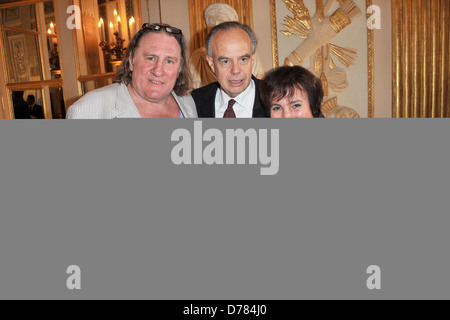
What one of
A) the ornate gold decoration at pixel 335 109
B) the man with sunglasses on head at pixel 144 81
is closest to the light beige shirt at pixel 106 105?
the man with sunglasses on head at pixel 144 81

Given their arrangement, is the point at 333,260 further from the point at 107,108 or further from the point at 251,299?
the point at 107,108

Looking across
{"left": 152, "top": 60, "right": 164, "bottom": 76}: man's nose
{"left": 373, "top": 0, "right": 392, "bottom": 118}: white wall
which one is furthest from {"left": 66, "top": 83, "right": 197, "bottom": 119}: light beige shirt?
{"left": 373, "top": 0, "right": 392, "bottom": 118}: white wall

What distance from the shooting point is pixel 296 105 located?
1333 millimetres

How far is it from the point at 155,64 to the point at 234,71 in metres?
0.38

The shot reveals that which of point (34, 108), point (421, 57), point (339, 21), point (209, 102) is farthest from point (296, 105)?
point (34, 108)

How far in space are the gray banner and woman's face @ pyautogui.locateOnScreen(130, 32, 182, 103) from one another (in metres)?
0.84

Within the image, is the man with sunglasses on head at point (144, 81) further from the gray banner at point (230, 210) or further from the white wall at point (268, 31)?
the white wall at point (268, 31)

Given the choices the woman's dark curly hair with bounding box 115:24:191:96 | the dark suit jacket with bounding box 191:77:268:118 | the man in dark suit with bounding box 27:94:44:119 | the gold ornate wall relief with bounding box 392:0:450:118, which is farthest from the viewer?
the man in dark suit with bounding box 27:94:44:119

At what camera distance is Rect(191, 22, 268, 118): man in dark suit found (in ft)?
5.31

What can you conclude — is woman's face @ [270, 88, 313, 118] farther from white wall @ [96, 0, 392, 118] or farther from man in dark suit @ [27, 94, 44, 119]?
man in dark suit @ [27, 94, 44, 119]

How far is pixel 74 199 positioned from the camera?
0.59m

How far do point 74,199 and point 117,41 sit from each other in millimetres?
3602

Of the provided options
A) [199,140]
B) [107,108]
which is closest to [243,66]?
[107,108]

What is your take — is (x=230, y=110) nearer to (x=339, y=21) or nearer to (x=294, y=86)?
(x=294, y=86)
